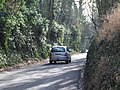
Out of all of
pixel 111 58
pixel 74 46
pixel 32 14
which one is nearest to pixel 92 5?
pixel 32 14

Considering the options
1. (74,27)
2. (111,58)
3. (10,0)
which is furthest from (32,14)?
(74,27)

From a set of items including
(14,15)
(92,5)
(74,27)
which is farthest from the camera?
(74,27)

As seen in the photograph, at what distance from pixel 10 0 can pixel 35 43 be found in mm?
11752

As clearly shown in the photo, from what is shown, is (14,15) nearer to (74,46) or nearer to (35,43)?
(35,43)

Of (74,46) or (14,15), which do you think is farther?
(74,46)

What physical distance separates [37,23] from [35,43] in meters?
2.69

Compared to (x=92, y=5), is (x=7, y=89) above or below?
below

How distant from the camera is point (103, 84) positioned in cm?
922

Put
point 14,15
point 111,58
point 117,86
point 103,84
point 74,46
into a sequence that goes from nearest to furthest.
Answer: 1. point 117,86
2. point 103,84
3. point 111,58
4. point 14,15
5. point 74,46

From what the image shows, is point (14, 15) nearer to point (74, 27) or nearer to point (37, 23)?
point (37, 23)

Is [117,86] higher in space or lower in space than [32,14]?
lower

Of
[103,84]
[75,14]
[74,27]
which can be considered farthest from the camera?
[75,14]

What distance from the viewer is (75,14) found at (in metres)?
102

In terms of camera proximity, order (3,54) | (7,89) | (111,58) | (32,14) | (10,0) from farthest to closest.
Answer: (32,14) < (10,0) < (3,54) < (7,89) < (111,58)
